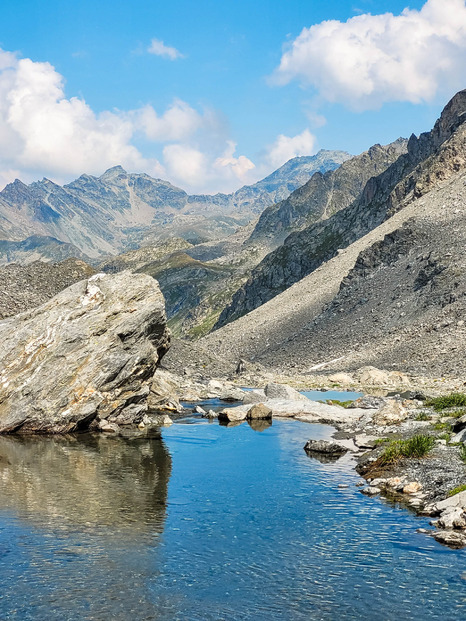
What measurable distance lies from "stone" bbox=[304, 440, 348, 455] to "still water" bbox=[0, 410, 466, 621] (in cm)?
317

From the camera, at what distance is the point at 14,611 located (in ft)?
47.5

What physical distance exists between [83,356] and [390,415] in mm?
23737

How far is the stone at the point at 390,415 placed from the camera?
42906 millimetres

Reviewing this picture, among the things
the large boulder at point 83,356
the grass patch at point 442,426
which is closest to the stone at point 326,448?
the grass patch at point 442,426

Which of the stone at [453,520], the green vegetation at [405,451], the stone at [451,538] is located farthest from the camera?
the green vegetation at [405,451]

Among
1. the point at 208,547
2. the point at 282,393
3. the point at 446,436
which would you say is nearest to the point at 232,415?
the point at 282,393

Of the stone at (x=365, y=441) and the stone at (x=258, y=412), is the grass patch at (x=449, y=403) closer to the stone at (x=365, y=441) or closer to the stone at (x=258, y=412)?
the stone at (x=365, y=441)

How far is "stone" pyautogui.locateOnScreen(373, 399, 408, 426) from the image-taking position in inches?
1689

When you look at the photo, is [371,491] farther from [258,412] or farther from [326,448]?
[258,412]

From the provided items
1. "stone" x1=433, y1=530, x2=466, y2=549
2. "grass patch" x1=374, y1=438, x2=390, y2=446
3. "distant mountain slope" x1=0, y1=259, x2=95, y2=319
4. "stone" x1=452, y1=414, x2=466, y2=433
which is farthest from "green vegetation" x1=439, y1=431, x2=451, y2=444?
"distant mountain slope" x1=0, y1=259, x2=95, y2=319

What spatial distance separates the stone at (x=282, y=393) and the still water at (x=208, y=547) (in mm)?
25616

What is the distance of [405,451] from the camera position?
99.6 ft

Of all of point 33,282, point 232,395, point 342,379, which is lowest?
point 232,395

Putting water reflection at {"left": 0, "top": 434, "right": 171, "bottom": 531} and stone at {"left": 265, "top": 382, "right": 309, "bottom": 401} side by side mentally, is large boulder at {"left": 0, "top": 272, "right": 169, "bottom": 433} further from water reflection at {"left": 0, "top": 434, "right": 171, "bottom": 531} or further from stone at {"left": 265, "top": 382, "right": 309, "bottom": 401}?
stone at {"left": 265, "top": 382, "right": 309, "bottom": 401}
